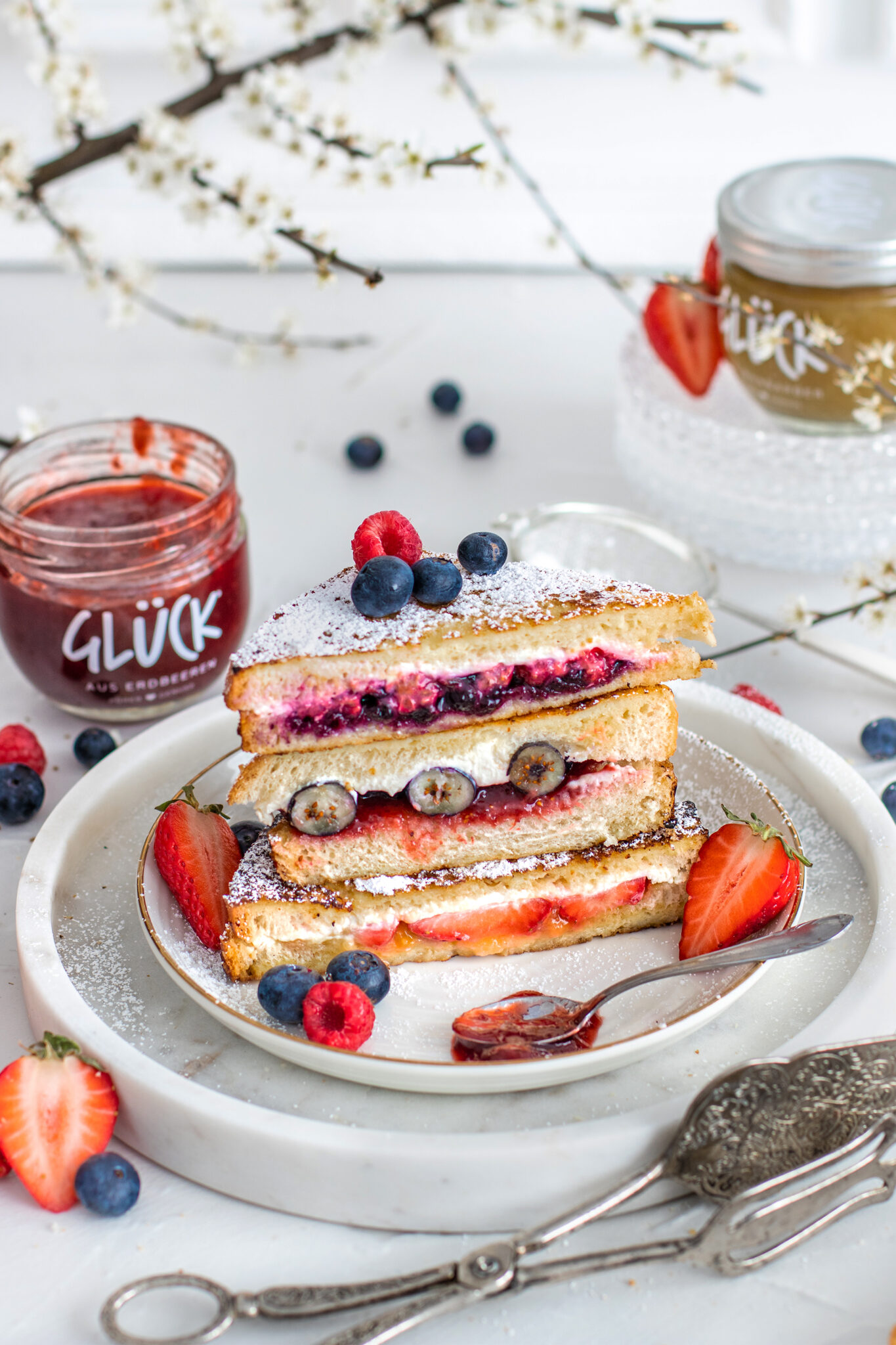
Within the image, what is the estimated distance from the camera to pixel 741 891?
200 cm

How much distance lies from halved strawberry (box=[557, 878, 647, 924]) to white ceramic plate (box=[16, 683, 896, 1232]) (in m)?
0.24

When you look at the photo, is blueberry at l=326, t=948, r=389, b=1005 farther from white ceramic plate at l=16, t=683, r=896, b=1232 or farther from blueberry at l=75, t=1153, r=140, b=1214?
blueberry at l=75, t=1153, r=140, b=1214

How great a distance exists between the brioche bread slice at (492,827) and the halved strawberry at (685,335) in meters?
1.39

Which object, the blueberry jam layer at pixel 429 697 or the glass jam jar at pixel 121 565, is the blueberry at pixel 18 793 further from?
the blueberry jam layer at pixel 429 697

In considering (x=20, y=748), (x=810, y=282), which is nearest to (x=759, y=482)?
(x=810, y=282)

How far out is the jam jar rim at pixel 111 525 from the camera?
2.45 meters

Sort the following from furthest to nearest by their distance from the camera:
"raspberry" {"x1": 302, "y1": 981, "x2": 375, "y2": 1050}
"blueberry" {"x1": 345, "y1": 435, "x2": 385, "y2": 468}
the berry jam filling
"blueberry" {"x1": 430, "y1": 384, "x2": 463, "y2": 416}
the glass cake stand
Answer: "blueberry" {"x1": 430, "y1": 384, "x2": 463, "y2": 416} → "blueberry" {"x1": 345, "y1": 435, "x2": 385, "y2": 468} → the glass cake stand → the berry jam filling → "raspberry" {"x1": 302, "y1": 981, "x2": 375, "y2": 1050}

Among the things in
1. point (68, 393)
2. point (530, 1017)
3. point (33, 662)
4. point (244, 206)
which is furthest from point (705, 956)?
point (68, 393)

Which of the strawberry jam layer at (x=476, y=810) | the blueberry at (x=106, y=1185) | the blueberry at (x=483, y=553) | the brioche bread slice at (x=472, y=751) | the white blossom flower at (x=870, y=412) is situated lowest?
the blueberry at (x=106, y=1185)

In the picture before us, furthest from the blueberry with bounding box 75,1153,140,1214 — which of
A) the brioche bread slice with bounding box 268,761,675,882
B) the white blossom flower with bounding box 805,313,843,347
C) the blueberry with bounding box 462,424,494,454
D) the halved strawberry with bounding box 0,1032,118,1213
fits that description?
the blueberry with bounding box 462,424,494,454

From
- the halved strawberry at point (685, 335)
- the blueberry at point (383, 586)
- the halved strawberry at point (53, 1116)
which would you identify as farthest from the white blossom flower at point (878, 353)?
the halved strawberry at point (53, 1116)

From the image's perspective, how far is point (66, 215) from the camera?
354 centimetres

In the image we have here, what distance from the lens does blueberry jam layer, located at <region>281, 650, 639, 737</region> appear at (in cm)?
208

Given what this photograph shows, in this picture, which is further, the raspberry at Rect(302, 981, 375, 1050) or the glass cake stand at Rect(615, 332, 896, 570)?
the glass cake stand at Rect(615, 332, 896, 570)
